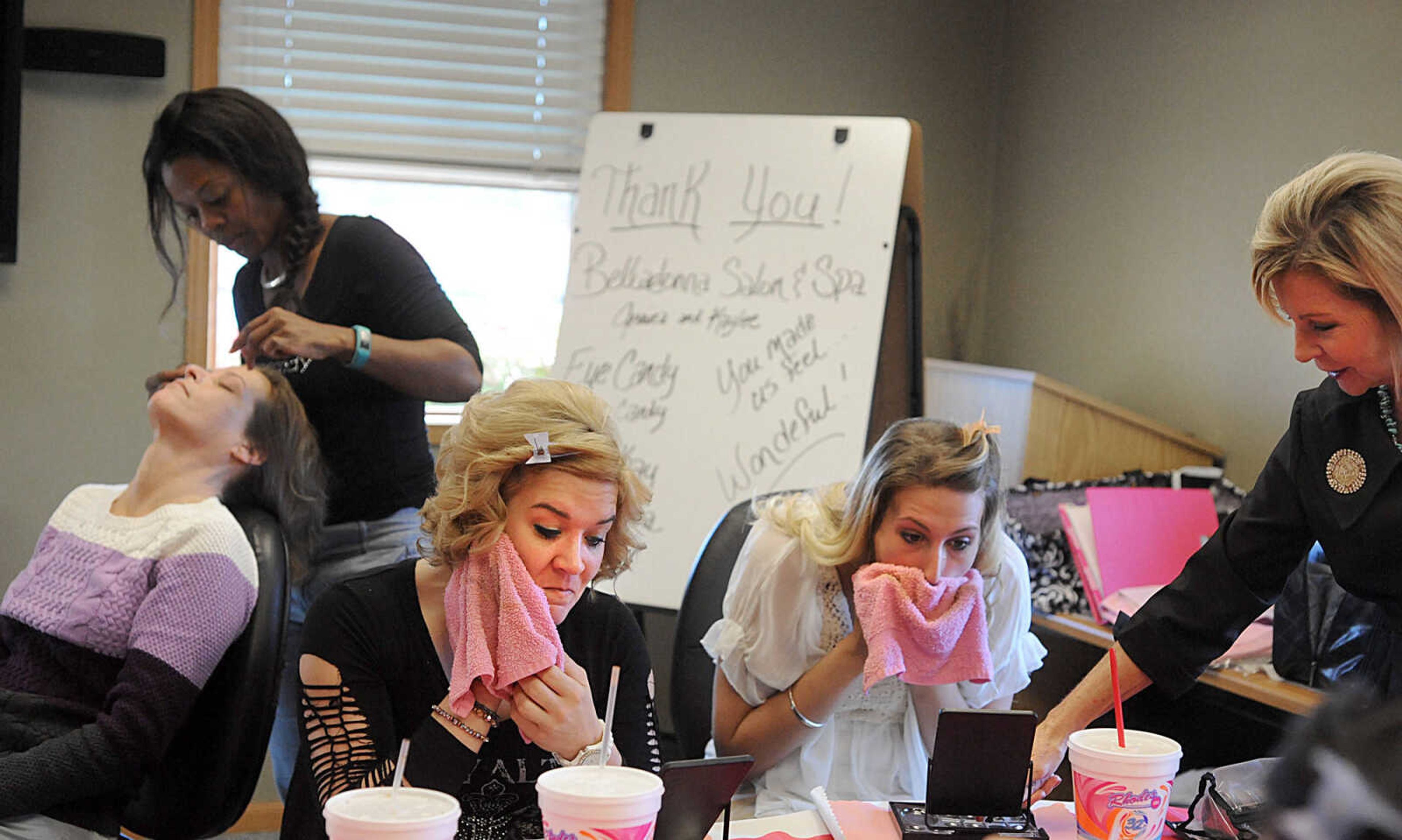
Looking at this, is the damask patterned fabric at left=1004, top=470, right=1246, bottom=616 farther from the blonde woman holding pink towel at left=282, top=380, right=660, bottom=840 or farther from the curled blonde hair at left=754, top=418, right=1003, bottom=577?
the blonde woman holding pink towel at left=282, top=380, right=660, bottom=840

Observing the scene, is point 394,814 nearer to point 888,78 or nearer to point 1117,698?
point 1117,698

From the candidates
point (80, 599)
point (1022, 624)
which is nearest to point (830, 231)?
point (1022, 624)

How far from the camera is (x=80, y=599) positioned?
1.82m

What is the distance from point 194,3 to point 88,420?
3.62 ft

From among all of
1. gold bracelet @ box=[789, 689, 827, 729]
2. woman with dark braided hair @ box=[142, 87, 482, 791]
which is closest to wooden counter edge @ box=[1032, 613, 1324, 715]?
gold bracelet @ box=[789, 689, 827, 729]

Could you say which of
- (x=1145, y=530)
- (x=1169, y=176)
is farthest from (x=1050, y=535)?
(x=1169, y=176)

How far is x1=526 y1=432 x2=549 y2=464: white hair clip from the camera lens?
4.61ft

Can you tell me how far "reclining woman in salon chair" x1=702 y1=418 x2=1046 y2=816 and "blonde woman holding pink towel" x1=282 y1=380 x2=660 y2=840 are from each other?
28cm

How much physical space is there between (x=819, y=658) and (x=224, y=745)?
0.86 metres

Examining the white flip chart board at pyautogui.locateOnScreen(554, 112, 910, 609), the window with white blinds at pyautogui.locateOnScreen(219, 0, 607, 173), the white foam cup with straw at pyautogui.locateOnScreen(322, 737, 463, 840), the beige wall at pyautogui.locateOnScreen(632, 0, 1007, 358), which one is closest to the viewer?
the white foam cup with straw at pyautogui.locateOnScreen(322, 737, 463, 840)

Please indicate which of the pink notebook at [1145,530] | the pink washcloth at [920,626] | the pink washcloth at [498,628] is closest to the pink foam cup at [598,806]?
the pink washcloth at [498,628]

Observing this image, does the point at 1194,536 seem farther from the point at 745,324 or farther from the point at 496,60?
the point at 496,60

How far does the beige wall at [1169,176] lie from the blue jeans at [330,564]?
1.95 m

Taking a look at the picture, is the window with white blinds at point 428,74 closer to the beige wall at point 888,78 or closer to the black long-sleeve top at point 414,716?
the beige wall at point 888,78
